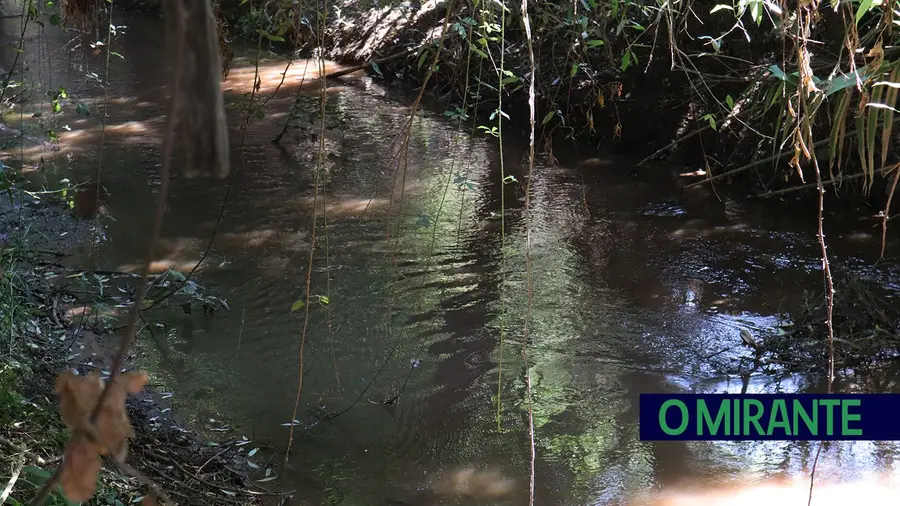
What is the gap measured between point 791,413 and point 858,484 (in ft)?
1.30

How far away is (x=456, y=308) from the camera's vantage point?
435 centimetres

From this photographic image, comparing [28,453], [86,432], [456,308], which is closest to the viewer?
[86,432]

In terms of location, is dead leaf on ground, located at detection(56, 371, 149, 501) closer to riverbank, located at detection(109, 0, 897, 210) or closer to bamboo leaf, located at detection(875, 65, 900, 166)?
bamboo leaf, located at detection(875, 65, 900, 166)

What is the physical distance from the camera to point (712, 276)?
478cm

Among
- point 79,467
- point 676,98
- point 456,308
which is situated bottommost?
point 456,308

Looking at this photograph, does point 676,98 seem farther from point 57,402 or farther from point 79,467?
point 79,467

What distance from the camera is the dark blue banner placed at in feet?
11.2

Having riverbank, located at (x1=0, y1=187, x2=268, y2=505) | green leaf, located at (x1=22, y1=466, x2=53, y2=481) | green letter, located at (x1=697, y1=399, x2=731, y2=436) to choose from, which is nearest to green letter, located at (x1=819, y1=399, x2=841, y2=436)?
green letter, located at (x1=697, y1=399, x2=731, y2=436)

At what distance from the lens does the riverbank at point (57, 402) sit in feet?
7.91

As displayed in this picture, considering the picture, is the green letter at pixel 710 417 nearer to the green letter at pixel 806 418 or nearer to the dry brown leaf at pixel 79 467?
the green letter at pixel 806 418

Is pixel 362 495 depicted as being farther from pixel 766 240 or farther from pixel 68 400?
pixel 766 240

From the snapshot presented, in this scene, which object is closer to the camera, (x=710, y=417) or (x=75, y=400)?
(x=75, y=400)

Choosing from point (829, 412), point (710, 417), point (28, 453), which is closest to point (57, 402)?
point (28, 453)

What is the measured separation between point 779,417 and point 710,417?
271 millimetres
